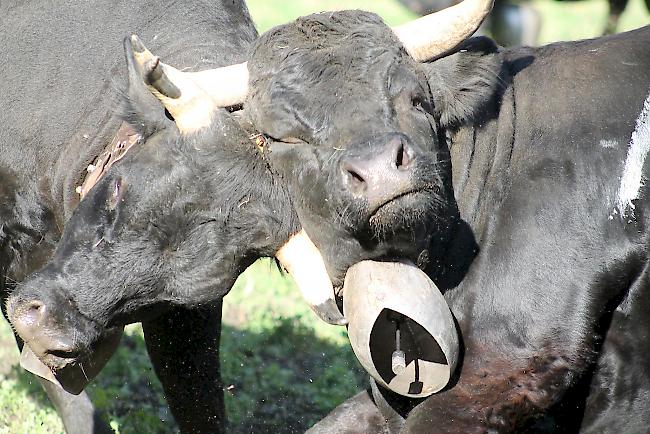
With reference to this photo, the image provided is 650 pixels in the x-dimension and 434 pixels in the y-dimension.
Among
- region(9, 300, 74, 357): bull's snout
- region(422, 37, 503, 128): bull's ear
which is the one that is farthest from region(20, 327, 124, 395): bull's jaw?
region(422, 37, 503, 128): bull's ear

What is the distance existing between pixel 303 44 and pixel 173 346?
5.78 ft

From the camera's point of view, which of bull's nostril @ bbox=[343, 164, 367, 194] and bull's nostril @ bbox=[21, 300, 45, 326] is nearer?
bull's nostril @ bbox=[343, 164, 367, 194]

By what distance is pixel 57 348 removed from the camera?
3957 mm

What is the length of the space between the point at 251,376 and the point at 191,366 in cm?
126

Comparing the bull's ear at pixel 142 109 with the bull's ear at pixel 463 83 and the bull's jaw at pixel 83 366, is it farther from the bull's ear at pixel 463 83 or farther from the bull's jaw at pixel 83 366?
the bull's ear at pixel 463 83

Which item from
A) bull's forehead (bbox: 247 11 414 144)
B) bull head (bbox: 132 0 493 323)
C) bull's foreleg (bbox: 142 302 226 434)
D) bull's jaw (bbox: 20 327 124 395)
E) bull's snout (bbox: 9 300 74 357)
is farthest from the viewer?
bull's foreleg (bbox: 142 302 226 434)

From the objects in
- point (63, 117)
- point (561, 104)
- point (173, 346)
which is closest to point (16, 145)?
point (63, 117)

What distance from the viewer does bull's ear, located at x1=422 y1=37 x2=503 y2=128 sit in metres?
4.12

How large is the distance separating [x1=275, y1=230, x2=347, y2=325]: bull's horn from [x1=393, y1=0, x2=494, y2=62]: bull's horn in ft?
2.53

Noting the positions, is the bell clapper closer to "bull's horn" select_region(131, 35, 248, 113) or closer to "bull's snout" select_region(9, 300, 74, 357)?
"bull's horn" select_region(131, 35, 248, 113)

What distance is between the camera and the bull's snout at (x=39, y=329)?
13.0 ft

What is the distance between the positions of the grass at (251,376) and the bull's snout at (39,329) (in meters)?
1.74

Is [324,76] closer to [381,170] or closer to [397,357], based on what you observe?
[381,170]

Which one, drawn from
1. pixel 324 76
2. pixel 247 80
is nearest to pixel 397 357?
pixel 324 76
